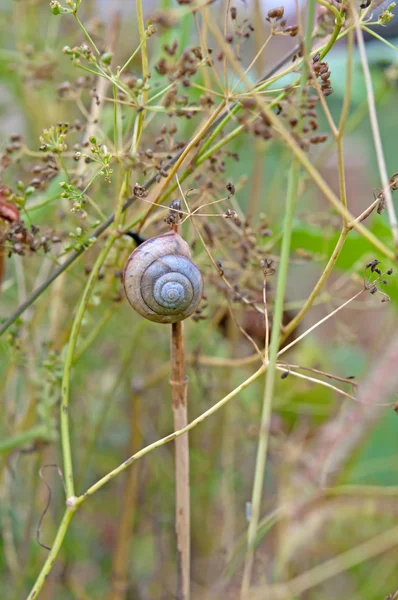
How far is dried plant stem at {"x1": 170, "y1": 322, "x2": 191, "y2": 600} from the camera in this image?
2.23ft

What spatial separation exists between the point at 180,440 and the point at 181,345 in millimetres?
101

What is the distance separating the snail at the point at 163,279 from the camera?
61 cm

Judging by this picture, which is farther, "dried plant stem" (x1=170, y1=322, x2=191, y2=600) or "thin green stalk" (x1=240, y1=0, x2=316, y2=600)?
"dried plant stem" (x1=170, y1=322, x2=191, y2=600)

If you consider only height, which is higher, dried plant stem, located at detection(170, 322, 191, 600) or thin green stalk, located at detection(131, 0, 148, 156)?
thin green stalk, located at detection(131, 0, 148, 156)

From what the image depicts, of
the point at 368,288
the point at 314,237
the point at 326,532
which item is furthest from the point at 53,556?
the point at 326,532

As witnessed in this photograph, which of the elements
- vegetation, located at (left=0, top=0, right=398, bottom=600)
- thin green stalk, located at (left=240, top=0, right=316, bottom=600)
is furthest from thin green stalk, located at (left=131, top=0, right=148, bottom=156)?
thin green stalk, located at (left=240, top=0, right=316, bottom=600)

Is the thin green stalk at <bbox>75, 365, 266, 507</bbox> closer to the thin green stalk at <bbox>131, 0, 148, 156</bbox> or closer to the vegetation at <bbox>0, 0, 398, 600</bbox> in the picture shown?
the vegetation at <bbox>0, 0, 398, 600</bbox>

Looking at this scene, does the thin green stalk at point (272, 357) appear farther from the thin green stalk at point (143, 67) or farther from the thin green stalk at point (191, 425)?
the thin green stalk at point (143, 67)

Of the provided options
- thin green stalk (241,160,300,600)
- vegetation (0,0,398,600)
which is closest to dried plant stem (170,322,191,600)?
vegetation (0,0,398,600)

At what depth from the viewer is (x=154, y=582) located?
1385 mm

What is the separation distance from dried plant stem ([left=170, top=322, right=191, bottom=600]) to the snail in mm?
57

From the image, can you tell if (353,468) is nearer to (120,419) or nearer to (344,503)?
(344,503)

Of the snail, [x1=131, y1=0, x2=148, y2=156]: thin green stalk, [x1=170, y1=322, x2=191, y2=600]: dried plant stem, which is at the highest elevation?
[x1=131, y1=0, x2=148, y2=156]: thin green stalk

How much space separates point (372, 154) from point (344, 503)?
3.76ft
